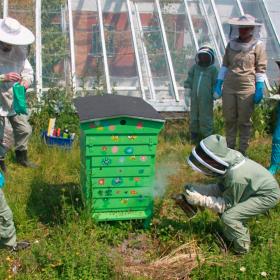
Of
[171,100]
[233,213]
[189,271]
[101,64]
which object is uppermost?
[101,64]

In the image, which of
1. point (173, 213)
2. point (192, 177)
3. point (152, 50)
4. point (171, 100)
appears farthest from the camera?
point (152, 50)

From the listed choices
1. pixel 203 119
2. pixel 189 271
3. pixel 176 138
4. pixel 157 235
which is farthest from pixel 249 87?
pixel 189 271

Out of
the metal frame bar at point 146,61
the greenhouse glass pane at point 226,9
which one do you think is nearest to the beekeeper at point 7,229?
the metal frame bar at point 146,61

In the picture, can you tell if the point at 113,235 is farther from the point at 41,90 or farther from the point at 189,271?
the point at 41,90

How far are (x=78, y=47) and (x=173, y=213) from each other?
3.87 meters

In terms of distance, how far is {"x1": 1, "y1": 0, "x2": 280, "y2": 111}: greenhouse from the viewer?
23.0 ft

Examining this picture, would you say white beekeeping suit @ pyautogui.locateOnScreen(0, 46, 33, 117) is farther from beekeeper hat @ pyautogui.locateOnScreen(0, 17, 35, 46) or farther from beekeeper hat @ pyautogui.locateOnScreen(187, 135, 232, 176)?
beekeeper hat @ pyautogui.locateOnScreen(187, 135, 232, 176)

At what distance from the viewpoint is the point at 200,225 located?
13.8ft

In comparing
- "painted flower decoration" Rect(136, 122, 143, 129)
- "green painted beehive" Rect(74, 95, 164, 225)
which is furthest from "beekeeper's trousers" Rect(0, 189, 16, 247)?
"painted flower decoration" Rect(136, 122, 143, 129)

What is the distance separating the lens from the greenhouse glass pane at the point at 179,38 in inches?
294

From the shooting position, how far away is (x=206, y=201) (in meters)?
3.90

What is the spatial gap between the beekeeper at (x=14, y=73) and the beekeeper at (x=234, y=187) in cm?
240

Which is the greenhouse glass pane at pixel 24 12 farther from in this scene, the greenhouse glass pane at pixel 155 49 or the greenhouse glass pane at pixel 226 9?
the greenhouse glass pane at pixel 226 9

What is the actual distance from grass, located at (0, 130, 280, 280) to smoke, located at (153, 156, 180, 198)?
0.10 feet
